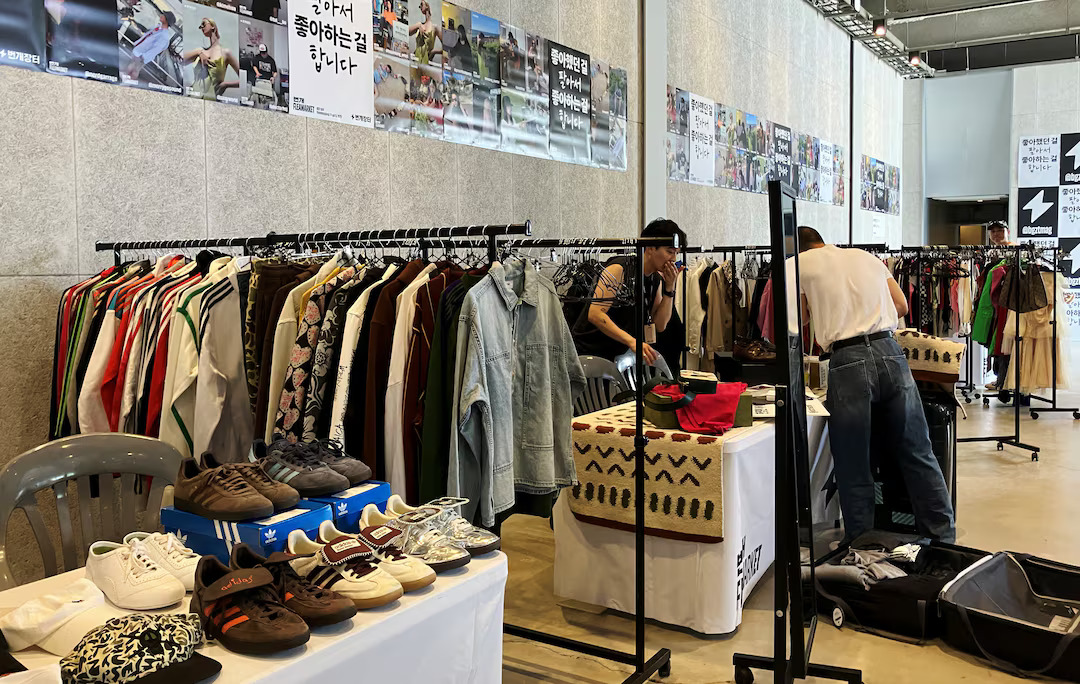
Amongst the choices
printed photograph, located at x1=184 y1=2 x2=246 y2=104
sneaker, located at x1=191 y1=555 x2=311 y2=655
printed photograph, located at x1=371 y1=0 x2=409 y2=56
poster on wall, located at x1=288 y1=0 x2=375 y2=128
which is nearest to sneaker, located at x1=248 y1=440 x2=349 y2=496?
sneaker, located at x1=191 y1=555 x2=311 y2=655

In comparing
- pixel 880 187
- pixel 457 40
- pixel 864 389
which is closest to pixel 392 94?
pixel 457 40

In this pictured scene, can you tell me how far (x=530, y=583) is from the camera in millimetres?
4008

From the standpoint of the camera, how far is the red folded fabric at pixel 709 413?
131 inches

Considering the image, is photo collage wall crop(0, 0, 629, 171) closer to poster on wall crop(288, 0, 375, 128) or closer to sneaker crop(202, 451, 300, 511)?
poster on wall crop(288, 0, 375, 128)

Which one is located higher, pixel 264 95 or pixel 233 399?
pixel 264 95

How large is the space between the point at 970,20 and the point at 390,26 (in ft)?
38.9

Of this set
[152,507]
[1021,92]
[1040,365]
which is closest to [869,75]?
[1021,92]

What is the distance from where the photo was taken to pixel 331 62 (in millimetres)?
4418

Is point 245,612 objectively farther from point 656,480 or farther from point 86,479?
point 656,480

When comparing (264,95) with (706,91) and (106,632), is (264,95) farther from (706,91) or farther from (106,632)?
(706,91)

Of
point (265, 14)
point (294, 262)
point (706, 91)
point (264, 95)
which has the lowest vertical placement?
point (294, 262)

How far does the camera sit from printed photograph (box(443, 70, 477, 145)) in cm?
519

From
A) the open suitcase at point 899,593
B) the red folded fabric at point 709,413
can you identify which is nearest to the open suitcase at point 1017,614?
the open suitcase at point 899,593

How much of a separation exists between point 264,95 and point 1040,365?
6.66 metres
